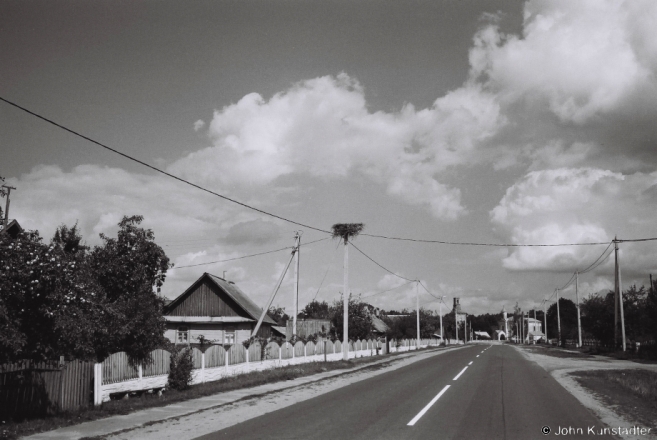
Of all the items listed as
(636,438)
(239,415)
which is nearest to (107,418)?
(239,415)

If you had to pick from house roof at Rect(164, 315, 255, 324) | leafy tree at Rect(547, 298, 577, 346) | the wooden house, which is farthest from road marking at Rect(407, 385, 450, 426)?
leafy tree at Rect(547, 298, 577, 346)

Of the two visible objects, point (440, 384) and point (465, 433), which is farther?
point (440, 384)

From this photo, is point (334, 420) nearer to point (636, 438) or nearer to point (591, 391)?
point (636, 438)

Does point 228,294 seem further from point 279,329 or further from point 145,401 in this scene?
point 145,401

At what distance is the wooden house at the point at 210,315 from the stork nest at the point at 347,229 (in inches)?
401

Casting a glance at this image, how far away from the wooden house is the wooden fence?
2666 cm

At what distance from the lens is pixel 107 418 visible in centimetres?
1244

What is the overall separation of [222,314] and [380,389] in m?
25.2

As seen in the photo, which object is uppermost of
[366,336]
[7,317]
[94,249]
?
[94,249]

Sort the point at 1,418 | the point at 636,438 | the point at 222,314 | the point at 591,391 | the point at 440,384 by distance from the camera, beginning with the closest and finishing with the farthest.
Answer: the point at 636,438
the point at 1,418
the point at 591,391
the point at 440,384
the point at 222,314

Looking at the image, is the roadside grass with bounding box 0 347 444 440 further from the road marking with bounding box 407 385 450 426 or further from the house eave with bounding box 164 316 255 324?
the house eave with bounding box 164 316 255 324

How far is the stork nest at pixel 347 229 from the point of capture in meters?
35.0

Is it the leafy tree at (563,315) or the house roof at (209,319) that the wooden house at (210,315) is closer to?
the house roof at (209,319)

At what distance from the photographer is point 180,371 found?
1775cm
